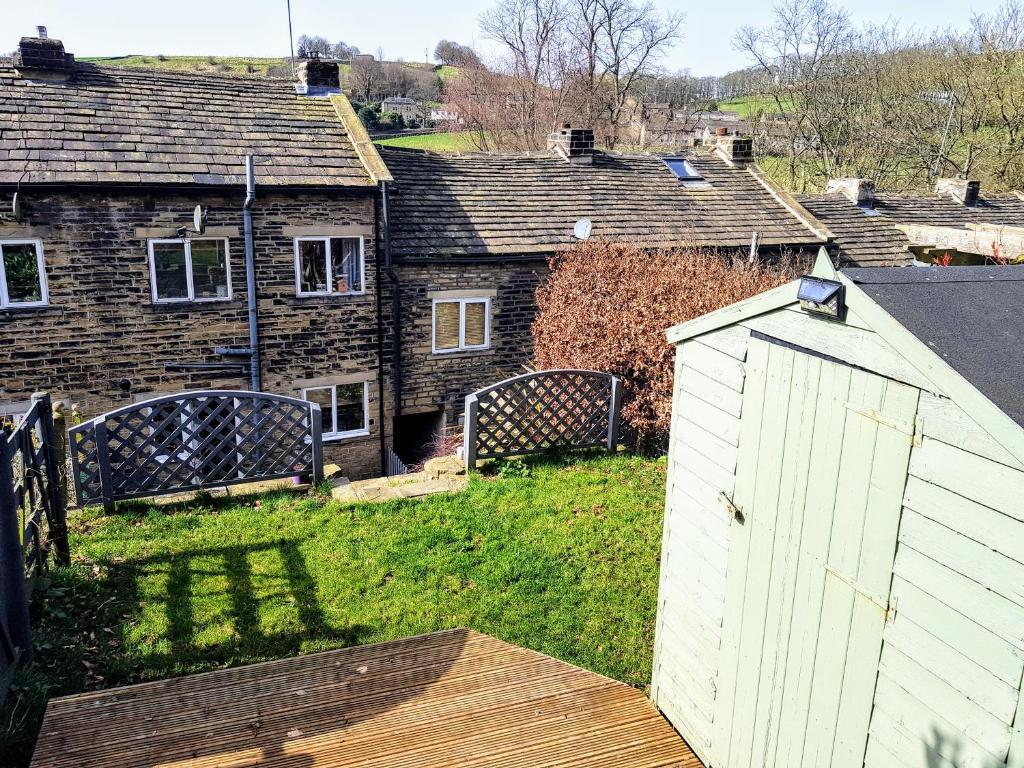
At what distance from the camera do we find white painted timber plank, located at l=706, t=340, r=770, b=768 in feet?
14.2

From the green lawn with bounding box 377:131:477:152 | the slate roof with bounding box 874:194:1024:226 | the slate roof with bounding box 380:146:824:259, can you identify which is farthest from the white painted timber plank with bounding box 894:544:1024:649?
the green lawn with bounding box 377:131:477:152

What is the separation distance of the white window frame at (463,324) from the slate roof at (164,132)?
9.57 feet

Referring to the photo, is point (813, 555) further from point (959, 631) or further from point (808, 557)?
point (959, 631)

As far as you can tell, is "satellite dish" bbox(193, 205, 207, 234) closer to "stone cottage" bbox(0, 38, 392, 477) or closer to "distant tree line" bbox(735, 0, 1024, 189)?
"stone cottage" bbox(0, 38, 392, 477)

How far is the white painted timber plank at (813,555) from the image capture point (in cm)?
372

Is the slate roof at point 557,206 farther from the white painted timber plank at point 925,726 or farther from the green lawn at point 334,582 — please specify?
the white painted timber plank at point 925,726

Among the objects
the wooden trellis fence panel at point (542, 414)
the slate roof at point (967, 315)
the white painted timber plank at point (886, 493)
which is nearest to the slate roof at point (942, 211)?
the wooden trellis fence panel at point (542, 414)

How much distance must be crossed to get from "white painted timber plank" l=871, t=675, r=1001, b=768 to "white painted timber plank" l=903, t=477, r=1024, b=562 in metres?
0.79

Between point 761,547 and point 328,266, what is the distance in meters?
11.9

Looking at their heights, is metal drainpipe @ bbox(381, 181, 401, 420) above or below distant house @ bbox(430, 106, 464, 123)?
below

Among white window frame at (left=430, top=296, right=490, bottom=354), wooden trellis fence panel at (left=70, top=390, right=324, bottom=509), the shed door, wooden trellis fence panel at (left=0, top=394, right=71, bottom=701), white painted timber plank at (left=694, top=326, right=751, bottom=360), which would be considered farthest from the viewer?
white window frame at (left=430, top=296, right=490, bottom=354)

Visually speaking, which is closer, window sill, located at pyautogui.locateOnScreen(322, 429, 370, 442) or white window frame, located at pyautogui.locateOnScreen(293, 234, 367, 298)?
white window frame, located at pyautogui.locateOnScreen(293, 234, 367, 298)

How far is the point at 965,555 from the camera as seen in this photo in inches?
120

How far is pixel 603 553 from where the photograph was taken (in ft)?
26.1
